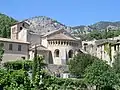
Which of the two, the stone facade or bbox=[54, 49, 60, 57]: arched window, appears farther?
bbox=[54, 49, 60, 57]: arched window

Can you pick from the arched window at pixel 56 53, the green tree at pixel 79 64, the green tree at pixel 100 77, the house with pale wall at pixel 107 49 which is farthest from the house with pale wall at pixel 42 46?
the green tree at pixel 100 77

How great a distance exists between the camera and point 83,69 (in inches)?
2094

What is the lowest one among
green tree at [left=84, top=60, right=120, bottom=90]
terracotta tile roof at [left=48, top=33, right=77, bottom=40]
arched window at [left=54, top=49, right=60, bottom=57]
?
green tree at [left=84, top=60, right=120, bottom=90]

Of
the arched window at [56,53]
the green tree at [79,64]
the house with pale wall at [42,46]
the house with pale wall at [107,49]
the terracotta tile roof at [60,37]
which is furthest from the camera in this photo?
the house with pale wall at [107,49]

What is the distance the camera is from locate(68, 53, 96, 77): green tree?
53.1 meters

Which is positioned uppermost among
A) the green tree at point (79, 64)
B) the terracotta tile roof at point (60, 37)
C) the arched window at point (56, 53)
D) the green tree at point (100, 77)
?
the terracotta tile roof at point (60, 37)

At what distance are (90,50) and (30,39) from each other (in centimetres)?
1843

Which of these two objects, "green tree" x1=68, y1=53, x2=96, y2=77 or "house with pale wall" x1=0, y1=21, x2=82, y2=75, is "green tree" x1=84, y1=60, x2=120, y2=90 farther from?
"house with pale wall" x1=0, y1=21, x2=82, y2=75

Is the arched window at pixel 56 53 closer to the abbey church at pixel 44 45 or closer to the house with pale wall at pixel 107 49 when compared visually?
the abbey church at pixel 44 45

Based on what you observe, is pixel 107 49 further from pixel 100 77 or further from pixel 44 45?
pixel 100 77

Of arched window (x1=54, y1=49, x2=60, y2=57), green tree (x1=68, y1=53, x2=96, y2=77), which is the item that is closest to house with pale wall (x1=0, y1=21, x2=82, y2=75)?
arched window (x1=54, y1=49, x2=60, y2=57)

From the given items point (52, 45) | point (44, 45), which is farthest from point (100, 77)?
point (44, 45)

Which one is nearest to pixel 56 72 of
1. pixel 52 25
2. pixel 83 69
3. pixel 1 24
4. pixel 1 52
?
pixel 83 69

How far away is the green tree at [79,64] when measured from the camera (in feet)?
174
